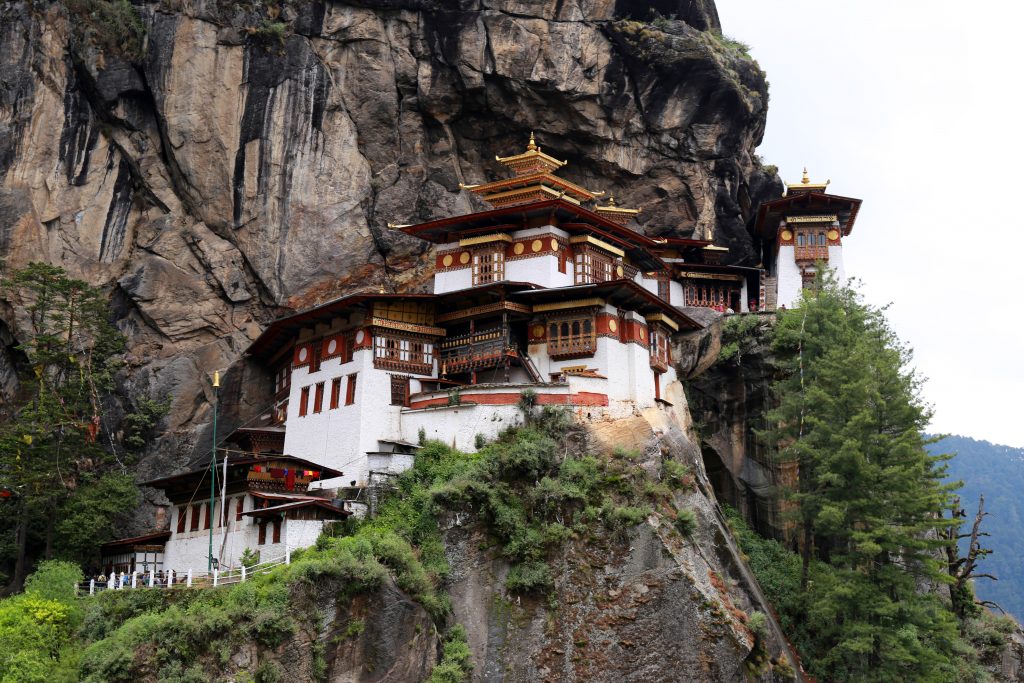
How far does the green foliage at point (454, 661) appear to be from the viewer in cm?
3372

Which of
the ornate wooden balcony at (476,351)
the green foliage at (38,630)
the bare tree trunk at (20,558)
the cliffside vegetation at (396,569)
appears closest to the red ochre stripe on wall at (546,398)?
the cliffside vegetation at (396,569)

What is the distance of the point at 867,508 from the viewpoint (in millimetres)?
39781

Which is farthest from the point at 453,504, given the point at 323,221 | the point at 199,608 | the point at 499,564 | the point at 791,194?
the point at 791,194

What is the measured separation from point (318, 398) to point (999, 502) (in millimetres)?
90369

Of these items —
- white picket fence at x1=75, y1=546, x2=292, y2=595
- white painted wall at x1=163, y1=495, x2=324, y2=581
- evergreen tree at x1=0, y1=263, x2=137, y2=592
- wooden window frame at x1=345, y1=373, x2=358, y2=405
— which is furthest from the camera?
wooden window frame at x1=345, y1=373, x2=358, y2=405

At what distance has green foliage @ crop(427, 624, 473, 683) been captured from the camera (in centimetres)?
3372

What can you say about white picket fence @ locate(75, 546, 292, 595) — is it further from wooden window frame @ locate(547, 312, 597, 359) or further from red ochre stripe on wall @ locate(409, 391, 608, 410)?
wooden window frame @ locate(547, 312, 597, 359)

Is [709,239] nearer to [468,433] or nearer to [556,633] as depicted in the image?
[468,433]

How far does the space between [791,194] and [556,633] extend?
31.9 meters

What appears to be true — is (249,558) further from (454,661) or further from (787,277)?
(787,277)

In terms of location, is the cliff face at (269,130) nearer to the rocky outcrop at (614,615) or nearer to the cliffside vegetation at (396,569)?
the cliffside vegetation at (396,569)

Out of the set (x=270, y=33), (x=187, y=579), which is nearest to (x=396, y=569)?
(x=187, y=579)

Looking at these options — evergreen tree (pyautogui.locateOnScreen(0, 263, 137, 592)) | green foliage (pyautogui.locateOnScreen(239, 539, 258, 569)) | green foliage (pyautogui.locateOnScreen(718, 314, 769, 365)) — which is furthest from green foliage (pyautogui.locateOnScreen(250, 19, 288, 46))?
Answer: green foliage (pyautogui.locateOnScreen(239, 539, 258, 569))

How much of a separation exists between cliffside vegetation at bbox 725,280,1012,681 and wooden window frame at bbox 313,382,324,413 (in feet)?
58.2
